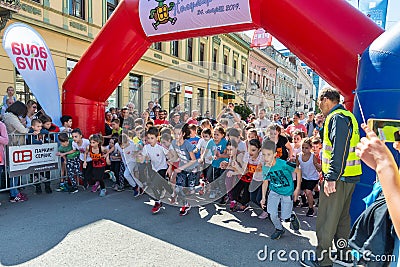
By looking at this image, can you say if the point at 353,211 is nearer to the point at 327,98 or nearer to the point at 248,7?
the point at 327,98

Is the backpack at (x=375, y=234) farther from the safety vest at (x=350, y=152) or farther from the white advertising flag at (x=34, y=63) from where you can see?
the white advertising flag at (x=34, y=63)

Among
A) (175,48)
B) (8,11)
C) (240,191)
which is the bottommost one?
(240,191)

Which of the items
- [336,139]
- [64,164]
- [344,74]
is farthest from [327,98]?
[64,164]

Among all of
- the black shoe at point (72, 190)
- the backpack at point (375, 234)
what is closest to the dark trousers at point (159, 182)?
the black shoe at point (72, 190)

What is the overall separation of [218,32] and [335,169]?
3459mm

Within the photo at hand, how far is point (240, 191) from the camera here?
4.77 meters

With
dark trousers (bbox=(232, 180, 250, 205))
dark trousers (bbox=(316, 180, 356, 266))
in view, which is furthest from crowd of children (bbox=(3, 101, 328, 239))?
dark trousers (bbox=(316, 180, 356, 266))

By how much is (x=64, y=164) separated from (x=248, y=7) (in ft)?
14.7

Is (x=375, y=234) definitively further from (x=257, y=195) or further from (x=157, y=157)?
(x=157, y=157)

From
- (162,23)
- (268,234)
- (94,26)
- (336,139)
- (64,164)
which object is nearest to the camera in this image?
(336,139)

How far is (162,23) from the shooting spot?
548 cm

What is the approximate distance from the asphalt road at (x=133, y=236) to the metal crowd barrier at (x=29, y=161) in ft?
1.29

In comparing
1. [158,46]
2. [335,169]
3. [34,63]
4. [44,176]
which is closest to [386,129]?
[335,169]

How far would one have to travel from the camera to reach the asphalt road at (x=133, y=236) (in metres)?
3.08
